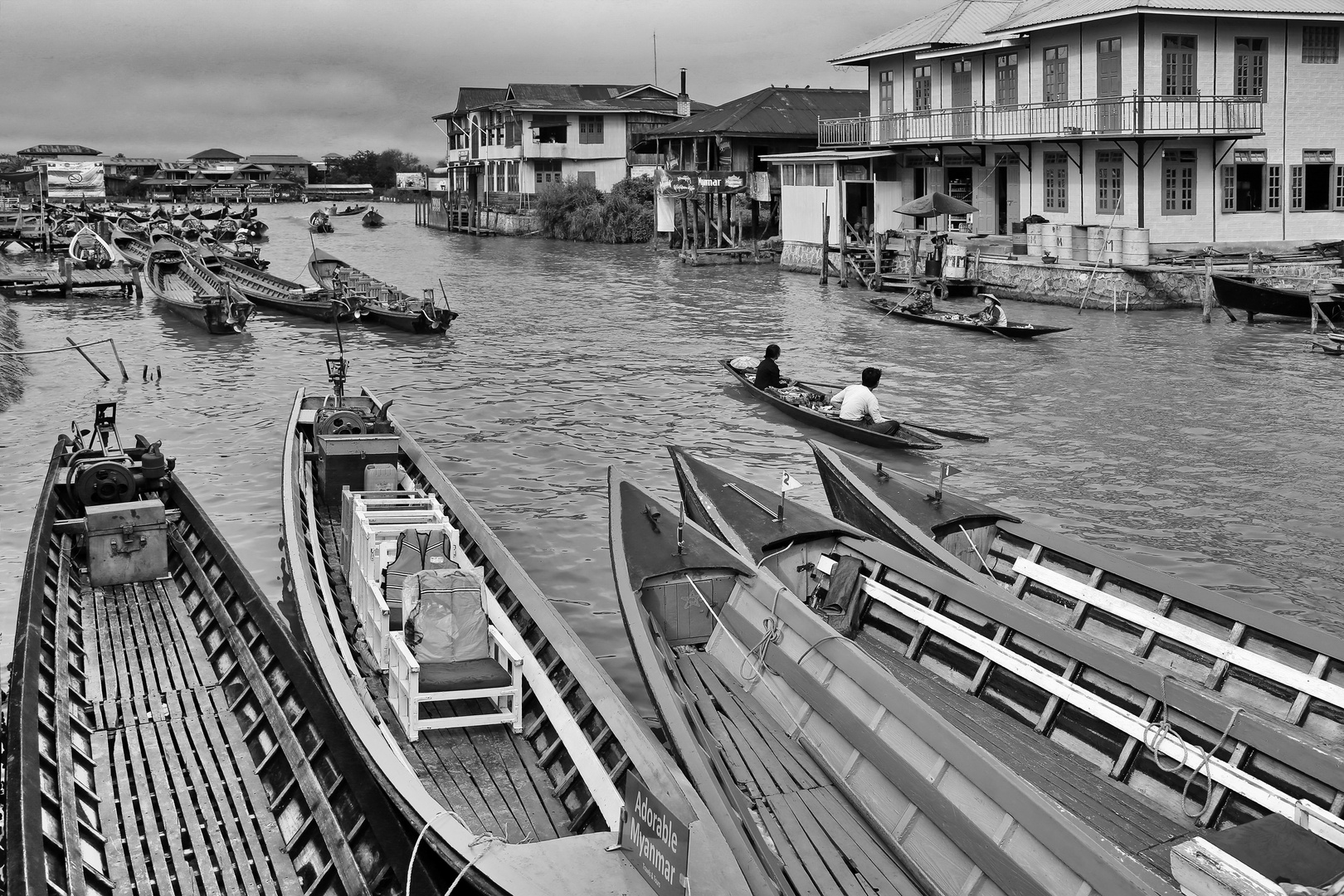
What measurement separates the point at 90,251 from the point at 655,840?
178 ft

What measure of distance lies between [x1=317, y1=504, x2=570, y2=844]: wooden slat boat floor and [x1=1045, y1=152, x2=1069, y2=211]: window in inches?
1333

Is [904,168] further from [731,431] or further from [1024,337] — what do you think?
[731,431]

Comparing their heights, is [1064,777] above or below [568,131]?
below

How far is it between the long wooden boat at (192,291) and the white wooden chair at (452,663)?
27078 millimetres

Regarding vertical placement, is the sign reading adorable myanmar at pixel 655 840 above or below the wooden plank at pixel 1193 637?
below

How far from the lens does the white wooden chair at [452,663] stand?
28.1 feet

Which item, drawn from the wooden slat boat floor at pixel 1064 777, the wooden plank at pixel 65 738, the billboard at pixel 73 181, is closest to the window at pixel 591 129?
the billboard at pixel 73 181

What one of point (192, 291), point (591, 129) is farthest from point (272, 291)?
point (591, 129)

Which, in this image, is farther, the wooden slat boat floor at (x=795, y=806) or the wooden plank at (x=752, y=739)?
the wooden plank at (x=752, y=739)

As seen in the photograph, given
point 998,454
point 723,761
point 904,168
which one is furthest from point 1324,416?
point 904,168

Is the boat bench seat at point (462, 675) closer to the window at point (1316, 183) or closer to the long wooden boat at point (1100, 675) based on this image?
the long wooden boat at point (1100, 675)

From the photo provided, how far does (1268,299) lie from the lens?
100 feet

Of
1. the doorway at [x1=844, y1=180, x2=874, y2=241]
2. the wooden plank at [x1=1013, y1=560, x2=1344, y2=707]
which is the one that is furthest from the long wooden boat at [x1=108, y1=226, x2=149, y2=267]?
the wooden plank at [x1=1013, y1=560, x2=1344, y2=707]

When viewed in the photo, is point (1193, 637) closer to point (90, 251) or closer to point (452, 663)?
point (452, 663)
